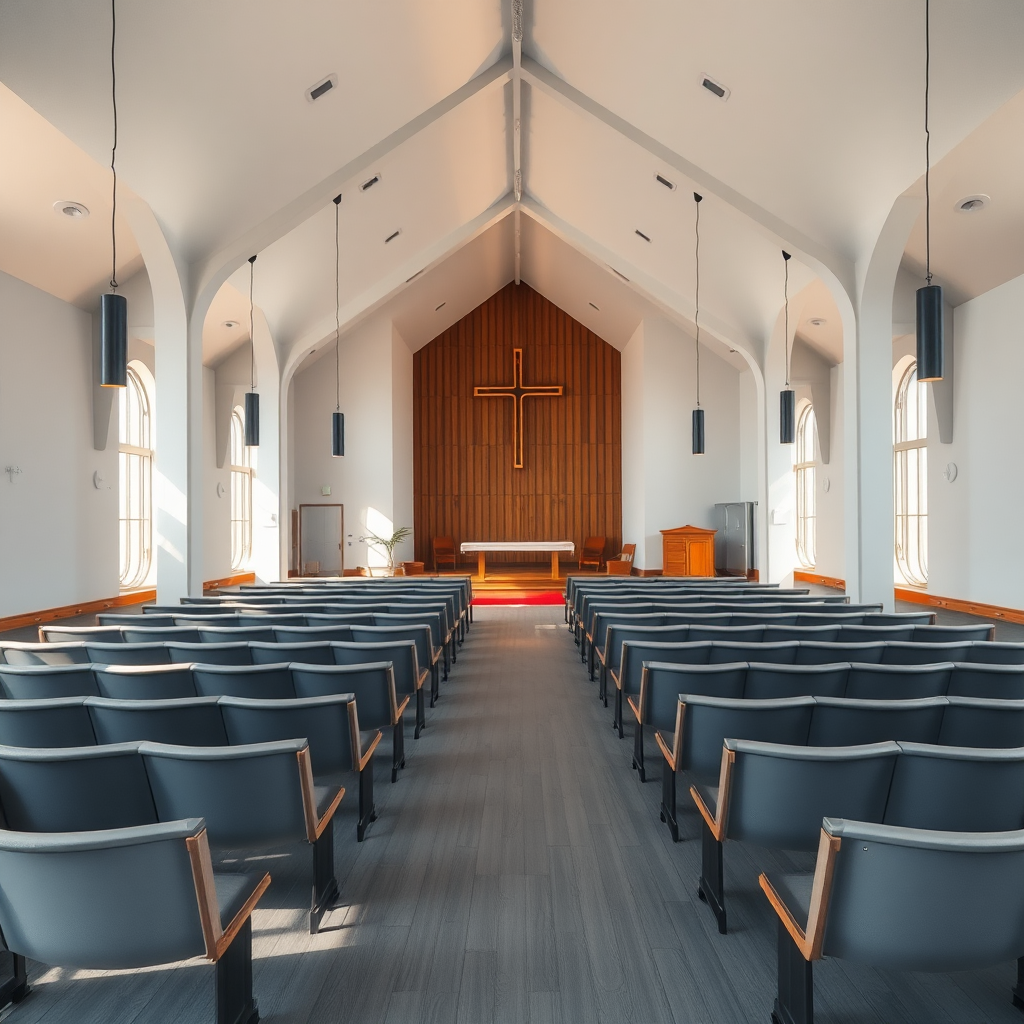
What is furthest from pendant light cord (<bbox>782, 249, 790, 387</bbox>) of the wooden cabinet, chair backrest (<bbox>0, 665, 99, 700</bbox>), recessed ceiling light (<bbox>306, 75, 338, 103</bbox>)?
chair backrest (<bbox>0, 665, 99, 700</bbox>)

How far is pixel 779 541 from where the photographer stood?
37.5ft

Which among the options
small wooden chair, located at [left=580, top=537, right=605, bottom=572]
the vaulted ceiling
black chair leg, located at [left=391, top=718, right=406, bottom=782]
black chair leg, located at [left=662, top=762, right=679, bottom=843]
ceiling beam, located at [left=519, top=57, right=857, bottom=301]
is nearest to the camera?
black chair leg, located at [left=662, top=762, right=679, bottom=843]

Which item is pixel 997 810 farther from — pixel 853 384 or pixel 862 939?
pixel 853 384

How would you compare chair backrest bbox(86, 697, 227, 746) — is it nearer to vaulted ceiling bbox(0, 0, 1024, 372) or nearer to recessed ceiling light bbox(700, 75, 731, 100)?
vaulted ceiling bbox(0, 0, 1024, 372)

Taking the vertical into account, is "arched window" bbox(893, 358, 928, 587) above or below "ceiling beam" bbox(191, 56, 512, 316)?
below

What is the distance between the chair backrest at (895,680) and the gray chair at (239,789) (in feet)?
7.27

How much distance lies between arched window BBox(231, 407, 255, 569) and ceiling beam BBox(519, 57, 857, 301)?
737cm

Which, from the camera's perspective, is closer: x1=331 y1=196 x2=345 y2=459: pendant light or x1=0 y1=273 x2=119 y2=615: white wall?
x1=0 y1=273 x2=119 y2=615: white wall

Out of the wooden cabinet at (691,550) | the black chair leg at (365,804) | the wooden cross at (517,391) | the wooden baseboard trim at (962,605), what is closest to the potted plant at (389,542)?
the wooden cross at (517,391)

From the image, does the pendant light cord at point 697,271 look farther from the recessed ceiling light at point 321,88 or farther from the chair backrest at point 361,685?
the chair backrest at point 361,685

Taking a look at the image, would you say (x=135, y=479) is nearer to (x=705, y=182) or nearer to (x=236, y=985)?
(x=705, y=182)

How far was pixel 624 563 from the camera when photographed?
14547 mm

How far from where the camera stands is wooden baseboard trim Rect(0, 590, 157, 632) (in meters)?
7.56

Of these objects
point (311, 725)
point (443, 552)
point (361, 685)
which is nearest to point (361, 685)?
point (361, 685)
